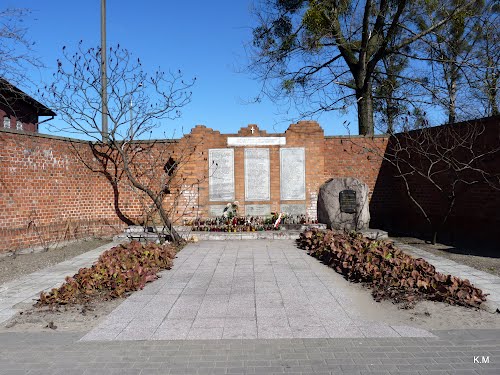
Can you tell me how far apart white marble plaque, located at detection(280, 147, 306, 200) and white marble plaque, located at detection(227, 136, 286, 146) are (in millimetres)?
305

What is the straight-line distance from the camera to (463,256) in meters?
9.02

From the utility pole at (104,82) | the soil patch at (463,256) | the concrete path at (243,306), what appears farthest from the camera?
the utility pole at (104,82)

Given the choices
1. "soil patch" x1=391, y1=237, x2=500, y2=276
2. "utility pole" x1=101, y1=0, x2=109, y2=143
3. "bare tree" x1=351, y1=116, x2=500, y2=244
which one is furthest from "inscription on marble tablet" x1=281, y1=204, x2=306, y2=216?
"utility pole" x1=101, y1=0, x2=109, y2=143

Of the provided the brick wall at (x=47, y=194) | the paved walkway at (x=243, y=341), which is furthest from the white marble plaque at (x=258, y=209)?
the paved walkway at (x=243, y=341)

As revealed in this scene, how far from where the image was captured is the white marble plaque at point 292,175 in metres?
13.4

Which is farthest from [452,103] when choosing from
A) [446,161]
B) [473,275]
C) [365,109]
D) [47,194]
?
[47,194]

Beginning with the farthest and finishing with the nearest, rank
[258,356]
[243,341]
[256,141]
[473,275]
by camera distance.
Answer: [256,141] < [473,275] < [243,341] < [258,356]

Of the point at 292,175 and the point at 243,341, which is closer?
the point at 243,341

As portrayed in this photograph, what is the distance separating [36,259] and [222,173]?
19.8ft

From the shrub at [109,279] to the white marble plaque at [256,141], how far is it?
6238 millimetres

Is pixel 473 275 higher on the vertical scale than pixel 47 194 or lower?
lower

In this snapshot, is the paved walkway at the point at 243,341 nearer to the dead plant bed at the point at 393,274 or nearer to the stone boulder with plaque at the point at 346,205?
the dead plant bed at the point at 393,274

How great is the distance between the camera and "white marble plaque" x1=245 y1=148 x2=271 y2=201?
13.4m

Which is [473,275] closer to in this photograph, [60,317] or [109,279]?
[109,279]
